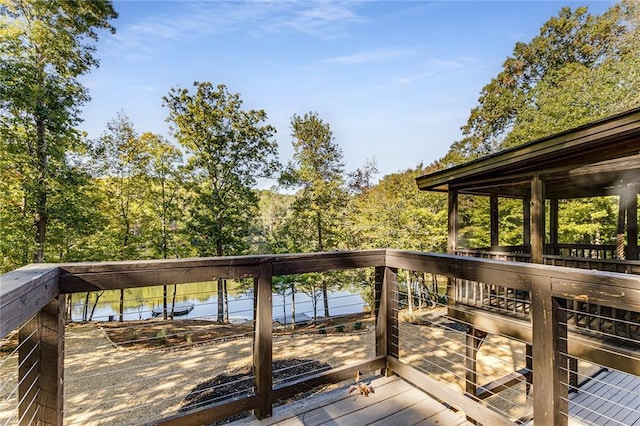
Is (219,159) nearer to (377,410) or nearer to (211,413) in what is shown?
(211,413)

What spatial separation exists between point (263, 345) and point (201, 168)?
11314mm

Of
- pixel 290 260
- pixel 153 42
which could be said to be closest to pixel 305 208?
pixel 153 42

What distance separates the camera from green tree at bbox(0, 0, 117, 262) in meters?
7.57

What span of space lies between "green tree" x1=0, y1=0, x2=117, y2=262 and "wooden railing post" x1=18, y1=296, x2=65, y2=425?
9.12 metres

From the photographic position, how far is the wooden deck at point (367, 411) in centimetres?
191

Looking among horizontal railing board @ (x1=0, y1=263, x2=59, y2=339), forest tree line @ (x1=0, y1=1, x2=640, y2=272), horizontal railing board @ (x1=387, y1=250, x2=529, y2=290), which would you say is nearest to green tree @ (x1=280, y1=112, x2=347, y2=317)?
forest tree line @ (x1=0, y1=1, x2=640, y2=272)

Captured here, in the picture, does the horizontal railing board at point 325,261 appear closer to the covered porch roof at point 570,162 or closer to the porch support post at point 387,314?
the porch support post at point 387,314

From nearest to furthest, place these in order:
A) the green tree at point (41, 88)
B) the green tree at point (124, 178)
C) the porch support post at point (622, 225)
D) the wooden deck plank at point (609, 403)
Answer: the wooden deck plank at point (609, 403), the porch support post at point (622, 225), the green tree at point (41, 88), the green tree at point (124, 178)

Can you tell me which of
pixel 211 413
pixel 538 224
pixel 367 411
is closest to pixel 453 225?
pixel 538 224

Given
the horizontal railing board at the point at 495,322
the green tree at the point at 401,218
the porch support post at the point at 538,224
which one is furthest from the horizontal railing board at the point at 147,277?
the green tree at the point at 401,218

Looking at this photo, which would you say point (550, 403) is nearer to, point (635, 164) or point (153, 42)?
point (635, 164)

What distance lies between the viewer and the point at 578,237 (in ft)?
33.6

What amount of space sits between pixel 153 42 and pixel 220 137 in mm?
4505

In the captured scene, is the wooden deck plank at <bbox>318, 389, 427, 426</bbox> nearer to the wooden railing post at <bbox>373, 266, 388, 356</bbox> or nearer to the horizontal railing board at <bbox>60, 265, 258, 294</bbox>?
the wooden railing post at <bbox>373, 266, 388, 356</bbox>
